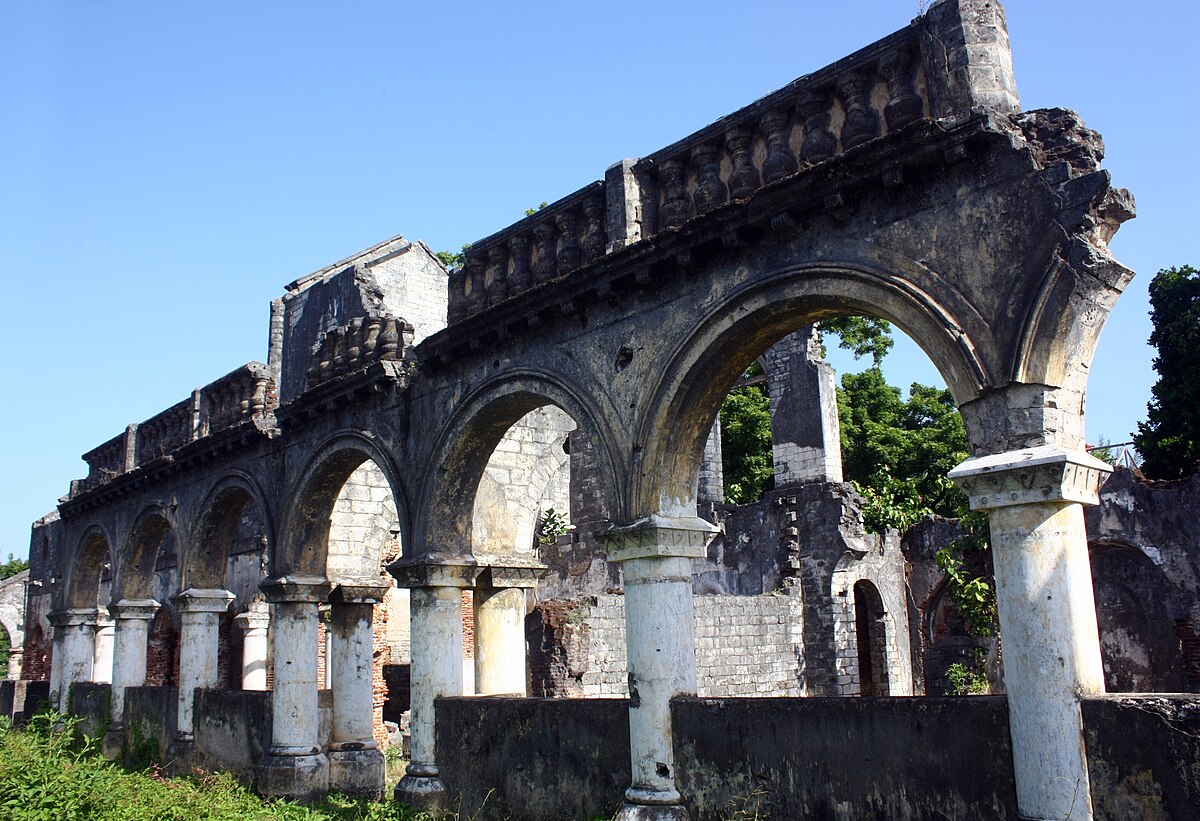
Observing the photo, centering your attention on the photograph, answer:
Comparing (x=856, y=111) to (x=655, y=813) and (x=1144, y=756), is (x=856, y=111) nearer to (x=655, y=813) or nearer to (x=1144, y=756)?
(x=1144, y=756)

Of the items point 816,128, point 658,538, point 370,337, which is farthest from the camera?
point 370,337

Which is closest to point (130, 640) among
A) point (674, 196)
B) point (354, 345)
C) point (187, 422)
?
point (187, 422)

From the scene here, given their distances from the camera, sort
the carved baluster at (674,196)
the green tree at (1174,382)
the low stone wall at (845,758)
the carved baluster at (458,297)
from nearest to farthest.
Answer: the low stone wall at (845,758)
the carved baluster at (674,196)
the carved baluster at (458,297)
the green tree at (1174,382)

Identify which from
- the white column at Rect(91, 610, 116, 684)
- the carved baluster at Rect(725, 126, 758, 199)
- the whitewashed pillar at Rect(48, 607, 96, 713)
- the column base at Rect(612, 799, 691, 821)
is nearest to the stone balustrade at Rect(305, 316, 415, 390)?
the carved baluster at Rect(725, 126, 758, 199)

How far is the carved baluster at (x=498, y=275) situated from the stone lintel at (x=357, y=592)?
4.13 meters

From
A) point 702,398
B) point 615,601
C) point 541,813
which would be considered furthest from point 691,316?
point 615,601

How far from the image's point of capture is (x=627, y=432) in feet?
25.8

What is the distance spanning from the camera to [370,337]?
1120cm

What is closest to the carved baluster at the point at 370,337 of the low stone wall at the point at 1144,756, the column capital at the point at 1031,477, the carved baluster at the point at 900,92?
the carved baluster at the point at 900,92

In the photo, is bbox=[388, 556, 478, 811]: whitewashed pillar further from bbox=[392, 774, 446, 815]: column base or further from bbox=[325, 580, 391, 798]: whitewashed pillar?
bbox=[325, 580, 391, 798]: whitewashed pillar

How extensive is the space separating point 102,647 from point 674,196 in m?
15.3

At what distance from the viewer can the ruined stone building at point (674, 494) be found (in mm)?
5531

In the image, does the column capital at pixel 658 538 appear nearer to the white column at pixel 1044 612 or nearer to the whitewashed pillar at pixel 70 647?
the white column at pixel 1044 612

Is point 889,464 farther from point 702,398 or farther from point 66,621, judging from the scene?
point 702,398
